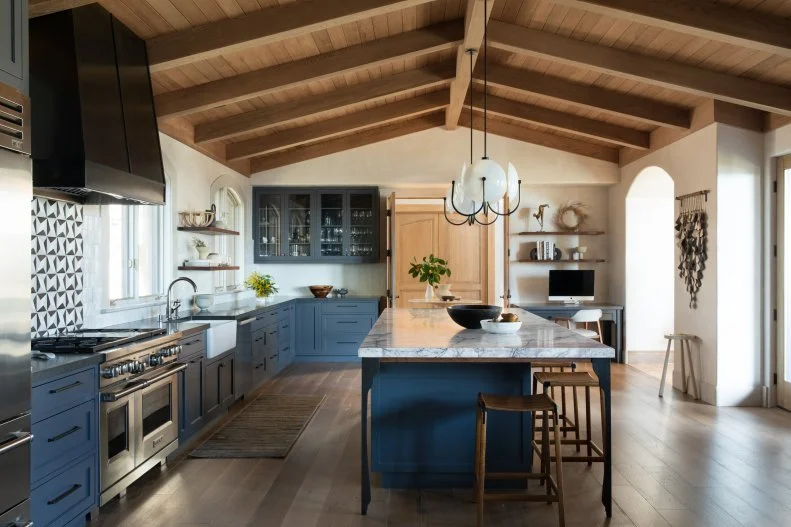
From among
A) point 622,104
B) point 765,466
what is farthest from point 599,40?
point 765,466

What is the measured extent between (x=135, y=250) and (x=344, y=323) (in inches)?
126

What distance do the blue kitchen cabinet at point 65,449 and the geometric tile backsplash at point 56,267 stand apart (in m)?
0.81

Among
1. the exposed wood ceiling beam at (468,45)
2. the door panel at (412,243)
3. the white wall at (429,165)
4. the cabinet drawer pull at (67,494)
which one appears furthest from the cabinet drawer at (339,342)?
the cabinet drawer pull at (67,494)

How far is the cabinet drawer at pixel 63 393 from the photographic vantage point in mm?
2328

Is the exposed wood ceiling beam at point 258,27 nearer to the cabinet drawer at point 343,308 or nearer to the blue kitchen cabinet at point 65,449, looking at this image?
the blue kitchen cabinet at point 65,449

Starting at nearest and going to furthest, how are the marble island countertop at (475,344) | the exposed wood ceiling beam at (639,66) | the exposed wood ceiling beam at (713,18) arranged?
the marble island countertop at (475,344)
the exposed wood ceiling beam at (713,18)
the exposed wood ceiling beam at (639,66)

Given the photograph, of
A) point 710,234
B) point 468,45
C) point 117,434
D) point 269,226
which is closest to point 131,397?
point 117,434

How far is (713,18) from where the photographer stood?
363 cm

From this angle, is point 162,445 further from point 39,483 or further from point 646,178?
point 646,178

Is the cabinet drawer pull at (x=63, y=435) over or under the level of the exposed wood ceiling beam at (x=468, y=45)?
under

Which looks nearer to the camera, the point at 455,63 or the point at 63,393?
the point at 63,393

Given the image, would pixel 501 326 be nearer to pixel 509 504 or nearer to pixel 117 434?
pixel 509 504

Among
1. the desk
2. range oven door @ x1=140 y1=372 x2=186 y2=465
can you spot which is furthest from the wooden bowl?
range oven door @ x1=140 y1=372 x2=186 y2=465

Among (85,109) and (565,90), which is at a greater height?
(565,90)
